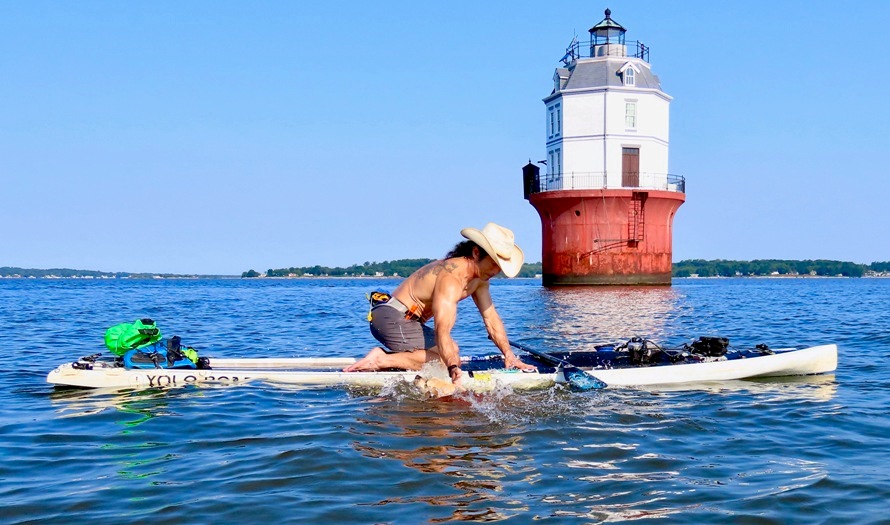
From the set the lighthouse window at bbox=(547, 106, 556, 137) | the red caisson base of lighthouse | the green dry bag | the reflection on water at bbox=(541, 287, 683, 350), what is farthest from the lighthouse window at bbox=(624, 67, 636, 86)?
the green dry bag

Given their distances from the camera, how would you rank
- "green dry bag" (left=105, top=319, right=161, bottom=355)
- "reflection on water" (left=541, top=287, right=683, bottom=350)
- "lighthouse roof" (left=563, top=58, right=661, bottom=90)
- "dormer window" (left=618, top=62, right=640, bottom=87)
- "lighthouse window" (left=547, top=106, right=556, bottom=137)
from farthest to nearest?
"lighthouse window" (left=547, top=106, right=556, bottom=137), "dormer window" (left=618, top=62, right=640, bottom=87), "lighthouse roof" (left=563, top=58, right=661, bottom=90), "reflection on water" (left=541, top=287, right=683, bottom=350), "green dry bag" (left=105, top=319, right=161, bottom=355)

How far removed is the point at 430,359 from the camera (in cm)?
966

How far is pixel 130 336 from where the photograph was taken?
9.97 meters

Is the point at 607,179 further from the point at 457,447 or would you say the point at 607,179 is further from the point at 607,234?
the point at 457,447

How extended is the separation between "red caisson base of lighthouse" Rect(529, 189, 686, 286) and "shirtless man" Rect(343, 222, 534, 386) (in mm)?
34000

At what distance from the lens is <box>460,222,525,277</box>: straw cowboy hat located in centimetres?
814

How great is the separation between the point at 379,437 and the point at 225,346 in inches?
394

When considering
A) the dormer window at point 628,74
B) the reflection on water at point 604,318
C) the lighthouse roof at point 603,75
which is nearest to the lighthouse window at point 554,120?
the lighthouse roof at point 603,75

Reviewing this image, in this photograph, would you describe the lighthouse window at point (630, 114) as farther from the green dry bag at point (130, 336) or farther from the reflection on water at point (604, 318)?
the green dry bag at point (130, 336)

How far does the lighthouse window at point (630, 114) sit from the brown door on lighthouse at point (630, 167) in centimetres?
141

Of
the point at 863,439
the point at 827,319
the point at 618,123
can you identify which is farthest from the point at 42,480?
the point at 618,123

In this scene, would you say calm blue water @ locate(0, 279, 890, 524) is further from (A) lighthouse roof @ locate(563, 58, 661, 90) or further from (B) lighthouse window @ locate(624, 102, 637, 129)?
(A) lighthouse roof @ locate(563, 58, 661, 90)

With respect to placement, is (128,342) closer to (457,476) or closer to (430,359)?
(430,359)

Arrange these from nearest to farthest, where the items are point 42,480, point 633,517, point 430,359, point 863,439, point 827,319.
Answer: point 633,517, point 42,480, point 863,439, point 430,359, point 827,319
